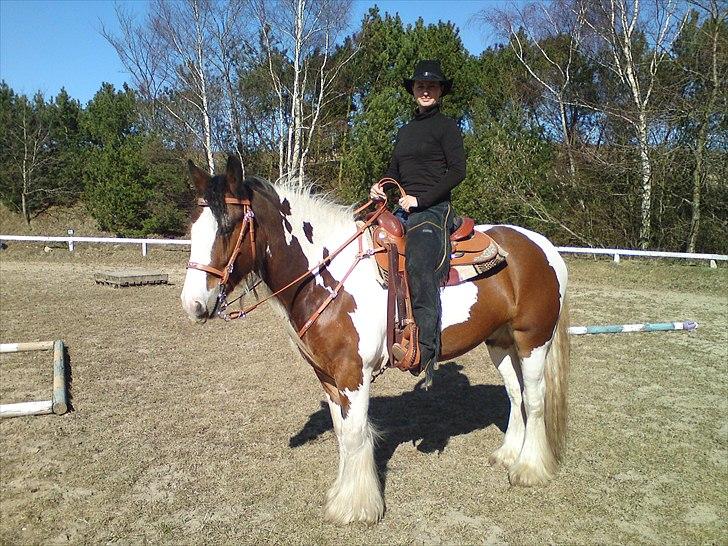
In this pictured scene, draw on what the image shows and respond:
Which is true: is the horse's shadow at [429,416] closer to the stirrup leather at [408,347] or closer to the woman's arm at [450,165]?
the stirrup leather at [408,347]

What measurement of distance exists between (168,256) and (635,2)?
18.3m

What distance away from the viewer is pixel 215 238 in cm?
286

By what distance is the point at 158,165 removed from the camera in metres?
22.3

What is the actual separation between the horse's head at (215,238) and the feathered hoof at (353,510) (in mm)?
1630

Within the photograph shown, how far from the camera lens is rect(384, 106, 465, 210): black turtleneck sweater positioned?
338 cm

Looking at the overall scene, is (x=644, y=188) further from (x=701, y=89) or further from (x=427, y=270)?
(x=427, y=270)

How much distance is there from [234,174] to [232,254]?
475 mm

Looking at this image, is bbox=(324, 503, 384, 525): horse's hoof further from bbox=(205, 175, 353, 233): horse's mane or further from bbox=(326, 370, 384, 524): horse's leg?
bbox=(205, 175, 353, 233): horse's mane

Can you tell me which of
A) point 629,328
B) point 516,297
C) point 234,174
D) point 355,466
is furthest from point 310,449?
point 629,328

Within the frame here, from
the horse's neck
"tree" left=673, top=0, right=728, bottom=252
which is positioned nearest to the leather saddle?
the horse's neck

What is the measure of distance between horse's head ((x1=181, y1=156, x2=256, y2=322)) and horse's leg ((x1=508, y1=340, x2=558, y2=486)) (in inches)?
93.1

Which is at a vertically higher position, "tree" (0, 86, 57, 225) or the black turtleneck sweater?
"tree" (0, 86, 57, 225)

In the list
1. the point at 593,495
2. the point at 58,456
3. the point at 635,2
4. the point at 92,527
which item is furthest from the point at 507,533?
the point at 635,2

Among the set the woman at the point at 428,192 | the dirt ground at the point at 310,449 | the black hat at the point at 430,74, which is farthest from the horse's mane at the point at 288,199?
the dirt ground at the point at 310,449
